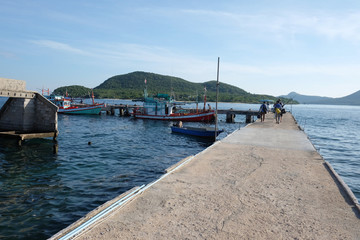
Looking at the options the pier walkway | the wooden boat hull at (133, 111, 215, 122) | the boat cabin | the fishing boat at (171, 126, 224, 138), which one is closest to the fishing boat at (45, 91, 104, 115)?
the boat cabin

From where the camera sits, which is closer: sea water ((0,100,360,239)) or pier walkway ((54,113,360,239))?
pier walkway ((54,113,360,239))

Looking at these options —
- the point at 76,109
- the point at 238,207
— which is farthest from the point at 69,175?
the point at 76,109

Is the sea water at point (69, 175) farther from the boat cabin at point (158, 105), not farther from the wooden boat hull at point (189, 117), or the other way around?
the boat cabin at point (158, 105)

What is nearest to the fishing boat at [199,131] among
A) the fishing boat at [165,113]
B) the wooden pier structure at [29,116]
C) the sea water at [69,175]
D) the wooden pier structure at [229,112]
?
the sea water at [69,175]

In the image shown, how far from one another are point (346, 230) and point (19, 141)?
21033mm

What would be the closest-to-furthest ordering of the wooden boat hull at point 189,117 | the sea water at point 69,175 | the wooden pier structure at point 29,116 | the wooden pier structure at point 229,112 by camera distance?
the sea water at point 69,175 < the wooden pier structure at point 29,116 < the wooden boat hull at point 189,117 < the wooden pier structure at point 229,112

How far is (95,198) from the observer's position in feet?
32.2

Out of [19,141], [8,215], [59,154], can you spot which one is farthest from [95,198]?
[19,141]

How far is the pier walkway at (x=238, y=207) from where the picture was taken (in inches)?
184

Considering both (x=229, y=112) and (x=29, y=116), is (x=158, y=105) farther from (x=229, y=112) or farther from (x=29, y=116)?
(x=29, y=116)

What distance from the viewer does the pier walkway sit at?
184 inches

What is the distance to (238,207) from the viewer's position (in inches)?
226

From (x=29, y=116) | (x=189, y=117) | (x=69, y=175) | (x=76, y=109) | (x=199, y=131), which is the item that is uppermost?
(x=29, y=116)

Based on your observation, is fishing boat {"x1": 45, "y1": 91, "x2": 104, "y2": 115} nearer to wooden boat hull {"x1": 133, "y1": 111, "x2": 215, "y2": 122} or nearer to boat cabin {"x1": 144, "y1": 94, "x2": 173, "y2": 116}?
boat cabin {"x1": 144, "y1": 94, "x2": 173, "y2": 116}
